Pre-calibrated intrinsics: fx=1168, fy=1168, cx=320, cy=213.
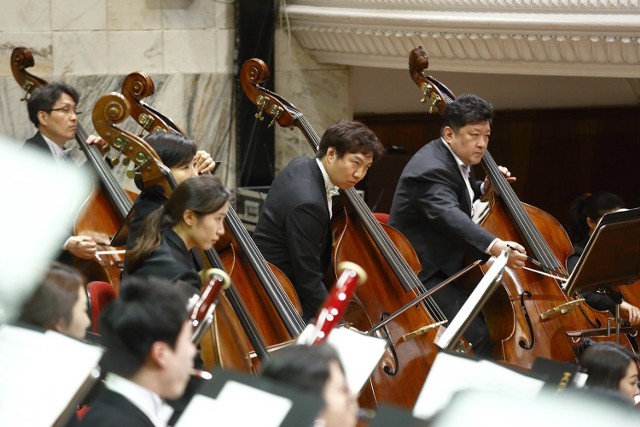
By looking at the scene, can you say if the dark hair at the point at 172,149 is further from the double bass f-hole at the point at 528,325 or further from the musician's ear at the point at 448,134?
the double bass f-hole at the point at 528,325

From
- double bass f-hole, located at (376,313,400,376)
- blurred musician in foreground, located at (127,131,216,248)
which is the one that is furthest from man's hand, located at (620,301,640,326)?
blurred musician in foreground, located at (127,131,216,248)

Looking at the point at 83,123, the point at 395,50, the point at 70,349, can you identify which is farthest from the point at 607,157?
the point at 70,349

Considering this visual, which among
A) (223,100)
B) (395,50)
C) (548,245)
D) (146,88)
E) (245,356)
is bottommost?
(245,356)

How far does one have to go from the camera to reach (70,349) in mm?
2301

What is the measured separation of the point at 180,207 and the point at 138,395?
1.12m

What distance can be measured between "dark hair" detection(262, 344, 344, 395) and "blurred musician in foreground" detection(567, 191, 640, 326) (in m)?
2.66

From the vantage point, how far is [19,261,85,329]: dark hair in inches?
105

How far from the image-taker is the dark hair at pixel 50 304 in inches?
105

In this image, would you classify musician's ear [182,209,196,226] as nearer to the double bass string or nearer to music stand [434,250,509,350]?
music stand [434,250,509,350]

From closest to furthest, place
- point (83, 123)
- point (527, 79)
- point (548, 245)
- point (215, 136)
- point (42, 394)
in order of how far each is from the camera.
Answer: point (42, 394)
point (548, 245)
point (83, 123)
point (215, 136)
point (527, 79)

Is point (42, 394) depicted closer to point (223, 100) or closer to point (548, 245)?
point (548, 245)

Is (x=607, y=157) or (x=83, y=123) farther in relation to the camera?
(x=607, y=157)

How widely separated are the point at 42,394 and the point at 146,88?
220cm

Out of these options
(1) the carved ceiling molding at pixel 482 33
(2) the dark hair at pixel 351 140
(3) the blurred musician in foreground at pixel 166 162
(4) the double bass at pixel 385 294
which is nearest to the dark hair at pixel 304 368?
(3) the blurred musician in foreground at pixel 166 162
